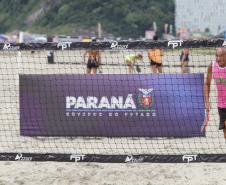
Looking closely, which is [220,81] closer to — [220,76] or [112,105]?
[220,76]

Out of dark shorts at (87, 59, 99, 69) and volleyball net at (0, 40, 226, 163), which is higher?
dark shorts at (87, 59, 99, 69)

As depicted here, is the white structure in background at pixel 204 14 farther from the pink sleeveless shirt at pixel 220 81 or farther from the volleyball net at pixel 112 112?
the pink sleeveless shirt at pixel 220 81

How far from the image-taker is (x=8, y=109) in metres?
10.4

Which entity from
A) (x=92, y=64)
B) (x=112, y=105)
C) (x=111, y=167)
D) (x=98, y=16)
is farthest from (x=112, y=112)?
(x=98, y=16)

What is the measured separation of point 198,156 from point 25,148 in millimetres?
3229

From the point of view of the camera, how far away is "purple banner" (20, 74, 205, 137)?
780 centimetres

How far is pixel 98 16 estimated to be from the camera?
269 ft

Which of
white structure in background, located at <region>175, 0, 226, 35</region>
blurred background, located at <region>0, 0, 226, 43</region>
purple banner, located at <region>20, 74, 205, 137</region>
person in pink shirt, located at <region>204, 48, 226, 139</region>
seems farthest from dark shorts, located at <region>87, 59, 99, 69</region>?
blurred background, located at <region>0, 0, 226, 43</region>

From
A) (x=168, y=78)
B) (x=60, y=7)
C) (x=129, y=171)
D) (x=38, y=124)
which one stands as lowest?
Answer: (x=129, y=171)

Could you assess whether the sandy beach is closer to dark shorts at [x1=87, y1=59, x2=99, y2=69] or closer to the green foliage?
dark shorts at [x1=87, y1=59, x2=99, y2=69]

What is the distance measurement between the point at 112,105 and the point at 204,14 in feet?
100.0

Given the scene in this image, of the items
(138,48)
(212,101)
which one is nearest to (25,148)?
(138,48)

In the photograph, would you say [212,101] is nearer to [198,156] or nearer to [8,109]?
[8,109]

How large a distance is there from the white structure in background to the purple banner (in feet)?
42.2
